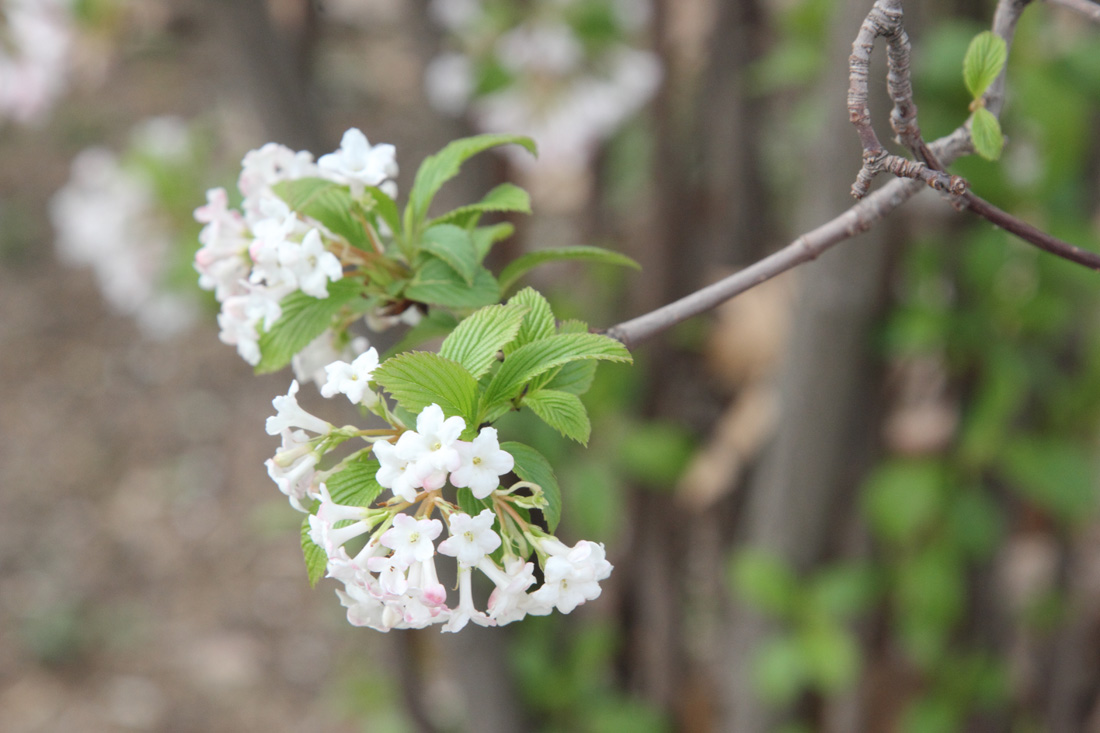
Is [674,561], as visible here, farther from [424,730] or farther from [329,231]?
[329,231]

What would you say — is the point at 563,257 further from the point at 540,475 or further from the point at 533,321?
the point at 540,475

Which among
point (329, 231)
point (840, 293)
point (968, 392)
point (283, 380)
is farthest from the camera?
point (283, 380)

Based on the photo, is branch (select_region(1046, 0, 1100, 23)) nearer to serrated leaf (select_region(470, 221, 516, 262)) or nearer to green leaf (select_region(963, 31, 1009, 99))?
green leaf (select_region(963, 31, 1009, 99))

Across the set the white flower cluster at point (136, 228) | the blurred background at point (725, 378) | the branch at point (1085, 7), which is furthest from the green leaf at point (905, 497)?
the white flower cluster at point (136, 228)

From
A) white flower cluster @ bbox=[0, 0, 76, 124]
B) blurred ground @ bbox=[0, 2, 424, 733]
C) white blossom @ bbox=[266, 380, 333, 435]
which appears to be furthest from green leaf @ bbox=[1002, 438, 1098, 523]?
white flower cluster @ bbox=[0, 0, 76, 124]

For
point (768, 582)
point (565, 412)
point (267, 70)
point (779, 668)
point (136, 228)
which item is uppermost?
point (267, 70)

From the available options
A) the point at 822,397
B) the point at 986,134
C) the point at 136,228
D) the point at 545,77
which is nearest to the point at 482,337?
the point at 986,134

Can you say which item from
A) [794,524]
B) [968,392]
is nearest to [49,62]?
[794,524]
